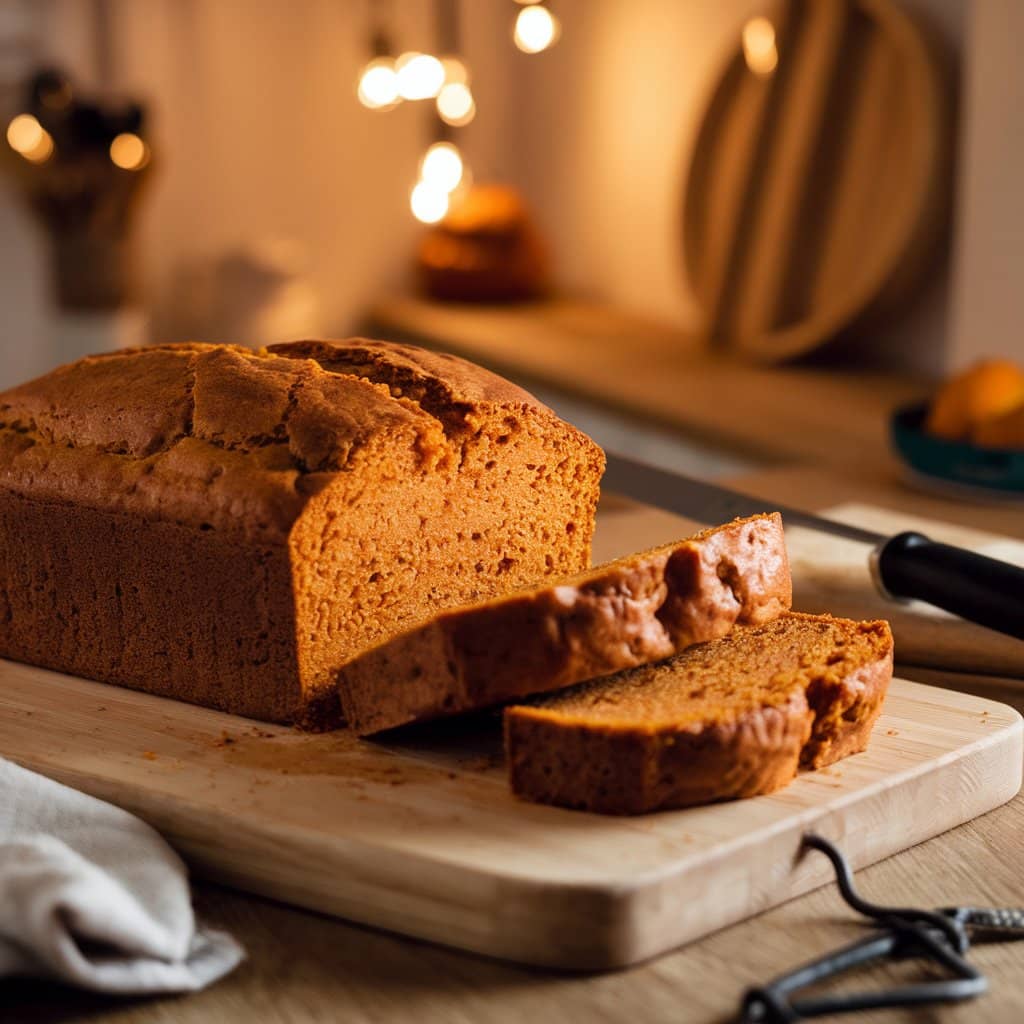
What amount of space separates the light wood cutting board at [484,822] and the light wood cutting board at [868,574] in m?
0.28

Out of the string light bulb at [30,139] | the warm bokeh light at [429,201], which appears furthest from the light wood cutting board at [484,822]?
the string light bulb at [30,139]

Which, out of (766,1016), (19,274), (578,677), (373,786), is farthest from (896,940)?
(19,274)

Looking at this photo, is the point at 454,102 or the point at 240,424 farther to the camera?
the point at 454,102

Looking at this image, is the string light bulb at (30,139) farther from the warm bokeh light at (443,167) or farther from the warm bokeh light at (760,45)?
the warm bokeh light at (760,45)

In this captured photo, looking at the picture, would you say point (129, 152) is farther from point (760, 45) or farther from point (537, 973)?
point (537, 973)

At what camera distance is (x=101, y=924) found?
4.17 ft

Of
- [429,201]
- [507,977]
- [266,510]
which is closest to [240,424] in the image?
[266,510]

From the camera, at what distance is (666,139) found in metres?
5.50

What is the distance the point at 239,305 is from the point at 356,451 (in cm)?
371

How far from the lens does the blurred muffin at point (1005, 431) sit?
3.00 metres

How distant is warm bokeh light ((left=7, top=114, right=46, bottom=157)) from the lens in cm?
496

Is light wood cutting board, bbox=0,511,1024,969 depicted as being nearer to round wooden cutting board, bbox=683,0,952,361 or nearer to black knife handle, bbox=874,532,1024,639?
black knife handle, bbox=874,532,1024,639

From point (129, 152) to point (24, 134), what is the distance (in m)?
0.37

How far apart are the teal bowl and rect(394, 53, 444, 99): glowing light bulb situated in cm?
216
